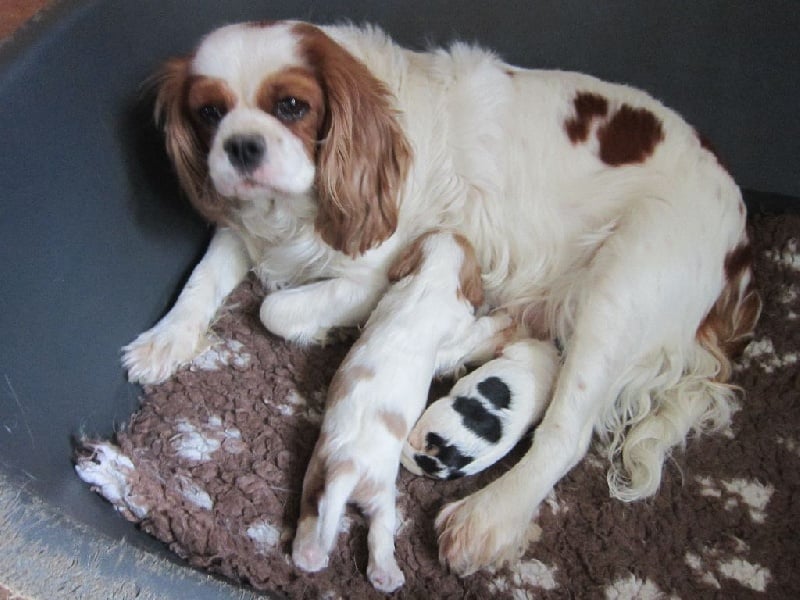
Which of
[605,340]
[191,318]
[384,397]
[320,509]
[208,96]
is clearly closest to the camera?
[320,509]

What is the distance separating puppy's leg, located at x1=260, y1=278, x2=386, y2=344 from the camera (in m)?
2.03

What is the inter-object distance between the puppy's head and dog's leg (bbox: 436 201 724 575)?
552 mm

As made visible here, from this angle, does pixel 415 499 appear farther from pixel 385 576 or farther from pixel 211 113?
pixel 211 113

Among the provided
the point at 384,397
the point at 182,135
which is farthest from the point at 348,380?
the point at 182,135

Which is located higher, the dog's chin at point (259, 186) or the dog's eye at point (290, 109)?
the dog's eye at point (290, 109)

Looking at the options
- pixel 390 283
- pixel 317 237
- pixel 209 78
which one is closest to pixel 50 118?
pixel 209 78

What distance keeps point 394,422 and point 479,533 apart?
0.30 m

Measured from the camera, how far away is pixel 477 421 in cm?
171

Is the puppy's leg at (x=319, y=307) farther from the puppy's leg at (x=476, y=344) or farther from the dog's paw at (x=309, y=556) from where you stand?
the dog's paw at (x=309, y=556)

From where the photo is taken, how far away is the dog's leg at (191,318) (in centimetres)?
198

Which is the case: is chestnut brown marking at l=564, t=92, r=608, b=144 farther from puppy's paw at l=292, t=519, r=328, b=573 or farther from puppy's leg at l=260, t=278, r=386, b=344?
puppy's paw at l=292, t=519, r=328, b=573

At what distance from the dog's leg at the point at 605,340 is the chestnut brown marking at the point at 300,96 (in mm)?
743

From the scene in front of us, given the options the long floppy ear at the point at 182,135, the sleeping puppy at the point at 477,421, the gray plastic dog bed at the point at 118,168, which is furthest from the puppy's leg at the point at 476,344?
the gray plastic dog bed at the point at 118,168

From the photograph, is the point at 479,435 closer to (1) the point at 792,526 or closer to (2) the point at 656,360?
(2) the point at 656,360
